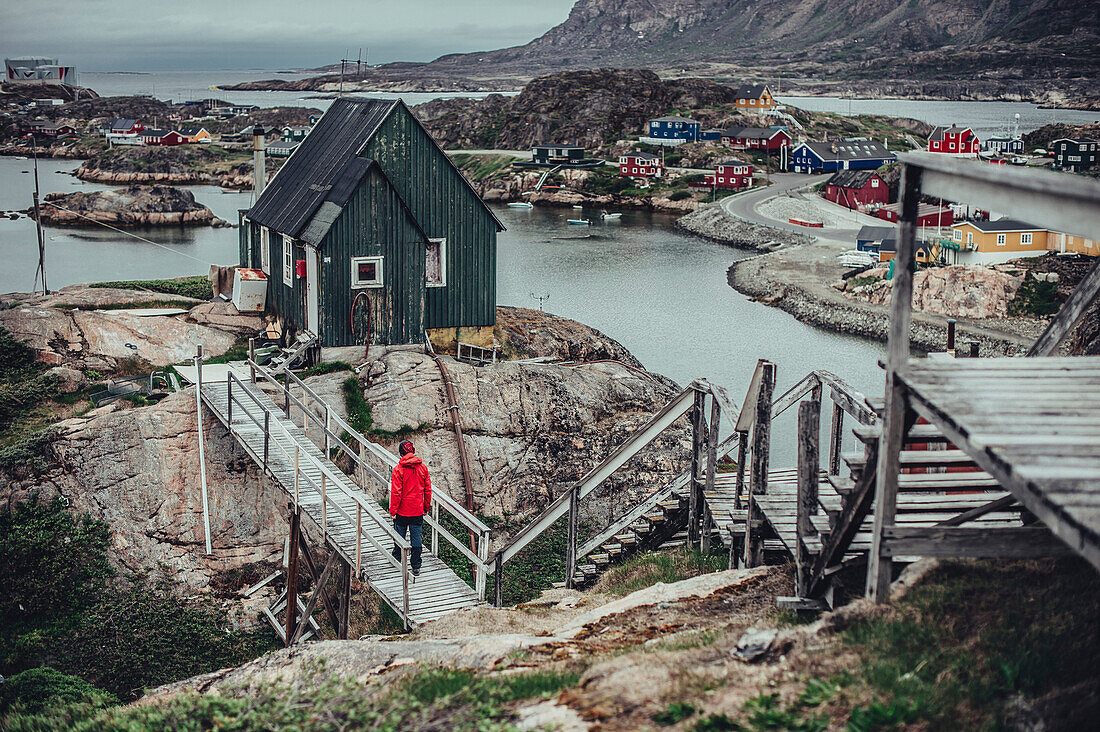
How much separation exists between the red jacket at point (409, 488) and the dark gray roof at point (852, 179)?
94.9 meters

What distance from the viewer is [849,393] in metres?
9.77

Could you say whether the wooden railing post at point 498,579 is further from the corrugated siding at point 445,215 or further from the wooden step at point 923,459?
the corrugated siding at point 445,215

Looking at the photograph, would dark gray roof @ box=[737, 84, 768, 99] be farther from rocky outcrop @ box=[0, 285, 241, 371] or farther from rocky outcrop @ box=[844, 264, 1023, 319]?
rocky outcrop @ box=[0, 285, 241, 371]

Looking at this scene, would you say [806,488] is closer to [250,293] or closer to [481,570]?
[481,570]

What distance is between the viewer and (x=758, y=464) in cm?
1059

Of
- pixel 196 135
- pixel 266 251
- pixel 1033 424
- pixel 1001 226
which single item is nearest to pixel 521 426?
pixel 266 251

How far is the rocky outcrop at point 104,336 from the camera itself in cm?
2408

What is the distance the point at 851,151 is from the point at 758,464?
405 feet

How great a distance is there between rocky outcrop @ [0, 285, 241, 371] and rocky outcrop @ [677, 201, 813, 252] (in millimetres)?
64735

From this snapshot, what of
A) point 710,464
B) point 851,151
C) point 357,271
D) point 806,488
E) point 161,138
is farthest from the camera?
point 161,138

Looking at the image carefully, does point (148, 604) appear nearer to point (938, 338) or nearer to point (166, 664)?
point (166, 664)

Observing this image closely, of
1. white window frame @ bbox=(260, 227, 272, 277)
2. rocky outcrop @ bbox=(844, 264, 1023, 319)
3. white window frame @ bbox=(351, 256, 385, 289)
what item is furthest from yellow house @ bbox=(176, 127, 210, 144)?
white window frame @ bbox=(351, 256, 385, 289)

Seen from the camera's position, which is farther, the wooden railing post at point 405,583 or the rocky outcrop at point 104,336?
the rocky outcrop at point 104,336

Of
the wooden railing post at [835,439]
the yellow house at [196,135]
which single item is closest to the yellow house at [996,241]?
the wooden railing post at [835,439]
